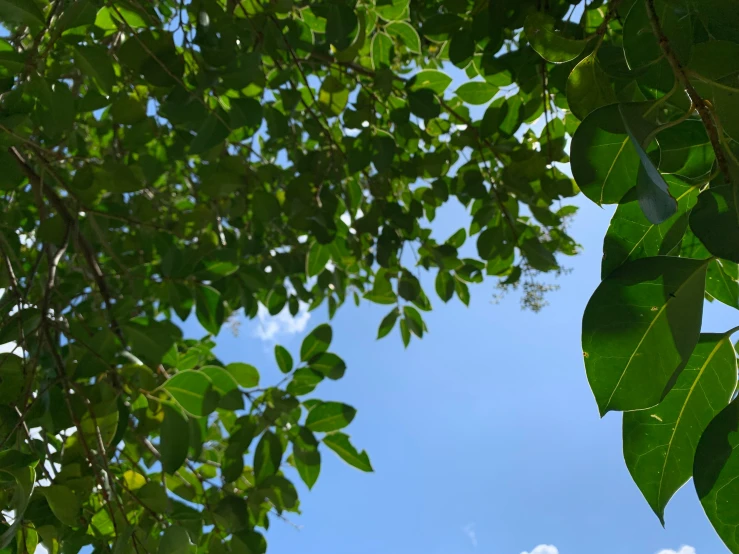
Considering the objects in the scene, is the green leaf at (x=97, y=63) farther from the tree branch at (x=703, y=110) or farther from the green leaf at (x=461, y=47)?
the tree branch at (x=703, y=110)

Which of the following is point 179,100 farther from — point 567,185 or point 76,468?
point 567,185

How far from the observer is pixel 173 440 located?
1066mm

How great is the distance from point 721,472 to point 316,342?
3.52 feet

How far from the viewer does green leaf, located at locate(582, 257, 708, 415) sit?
0.50 m

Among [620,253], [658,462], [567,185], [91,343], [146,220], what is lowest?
[658,462]

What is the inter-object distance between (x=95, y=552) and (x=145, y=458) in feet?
2.10

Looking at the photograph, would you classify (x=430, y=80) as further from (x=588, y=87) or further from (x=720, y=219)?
(x=720, y=219)

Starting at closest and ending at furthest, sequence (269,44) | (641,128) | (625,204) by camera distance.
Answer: (641,128), (625,204), (269,44)

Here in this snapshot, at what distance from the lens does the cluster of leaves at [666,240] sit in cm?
49

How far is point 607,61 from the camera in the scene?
66 cm

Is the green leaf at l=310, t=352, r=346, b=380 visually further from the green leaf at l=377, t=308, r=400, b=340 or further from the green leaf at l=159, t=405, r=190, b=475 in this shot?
the green leaf at l=377, t=308, r=400, b=340

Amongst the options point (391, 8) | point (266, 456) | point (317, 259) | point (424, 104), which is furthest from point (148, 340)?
point (391, 8)

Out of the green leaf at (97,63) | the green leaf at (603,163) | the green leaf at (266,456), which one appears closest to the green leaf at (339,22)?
the green leaf at (97,63)

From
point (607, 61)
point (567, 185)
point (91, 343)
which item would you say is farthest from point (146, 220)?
point (607, 61)
